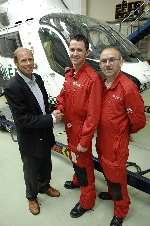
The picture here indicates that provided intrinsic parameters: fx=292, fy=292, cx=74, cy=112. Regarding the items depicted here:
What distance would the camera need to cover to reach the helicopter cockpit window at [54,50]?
196 inches

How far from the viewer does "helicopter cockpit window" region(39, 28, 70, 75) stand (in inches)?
196

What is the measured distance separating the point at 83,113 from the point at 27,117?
1.68 ft

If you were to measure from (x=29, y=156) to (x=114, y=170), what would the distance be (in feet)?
2.87

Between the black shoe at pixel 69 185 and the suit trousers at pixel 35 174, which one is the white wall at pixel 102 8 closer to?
the black shoe at pixel 69 185

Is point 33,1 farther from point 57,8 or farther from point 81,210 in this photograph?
point 81,210

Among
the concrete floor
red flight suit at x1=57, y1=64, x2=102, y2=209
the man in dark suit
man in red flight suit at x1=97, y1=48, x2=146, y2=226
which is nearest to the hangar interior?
the concrete floor

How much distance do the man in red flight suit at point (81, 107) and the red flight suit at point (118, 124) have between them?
4.1 inches

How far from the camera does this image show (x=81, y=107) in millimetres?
2625

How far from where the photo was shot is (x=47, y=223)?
302 cm

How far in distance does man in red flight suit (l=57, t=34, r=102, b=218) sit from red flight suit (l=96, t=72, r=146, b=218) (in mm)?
103

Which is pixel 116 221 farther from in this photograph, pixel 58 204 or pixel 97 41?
pixel 97 41

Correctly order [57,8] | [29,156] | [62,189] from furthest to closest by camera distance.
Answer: [57,8] < [62,189] < [29,156]

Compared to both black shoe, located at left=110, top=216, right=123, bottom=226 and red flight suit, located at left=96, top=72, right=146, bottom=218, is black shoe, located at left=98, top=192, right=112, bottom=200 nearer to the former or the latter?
black shoe, located at left=110, top=216, right=123, bottom=226

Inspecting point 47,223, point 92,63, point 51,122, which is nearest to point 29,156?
point 51,122
